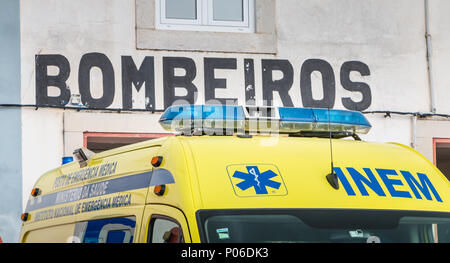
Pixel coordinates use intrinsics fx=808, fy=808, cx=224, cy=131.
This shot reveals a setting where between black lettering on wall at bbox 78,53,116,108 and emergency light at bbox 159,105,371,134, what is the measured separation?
4329 mm

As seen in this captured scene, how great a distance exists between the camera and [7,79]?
29.5 feet

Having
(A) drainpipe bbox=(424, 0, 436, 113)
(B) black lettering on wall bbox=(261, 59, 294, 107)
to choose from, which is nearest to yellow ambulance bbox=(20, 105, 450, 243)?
(B) black lettering on wall bbox=(261, 59, 294, 107)

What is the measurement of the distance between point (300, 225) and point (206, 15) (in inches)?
240

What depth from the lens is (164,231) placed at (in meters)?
4.09

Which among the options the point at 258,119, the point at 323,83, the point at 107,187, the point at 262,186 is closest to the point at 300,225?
the point at 262,186

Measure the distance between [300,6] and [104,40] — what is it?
245cm

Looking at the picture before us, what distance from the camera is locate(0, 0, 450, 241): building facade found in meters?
9.02

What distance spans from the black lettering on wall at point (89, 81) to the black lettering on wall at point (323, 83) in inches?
90.0

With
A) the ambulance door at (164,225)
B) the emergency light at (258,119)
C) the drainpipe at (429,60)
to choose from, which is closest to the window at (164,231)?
the ambulance door at (164,225)

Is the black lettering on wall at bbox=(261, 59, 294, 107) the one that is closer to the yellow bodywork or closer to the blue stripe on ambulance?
the blue stripe on ambulance

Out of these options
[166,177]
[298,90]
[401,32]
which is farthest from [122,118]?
[166,177]

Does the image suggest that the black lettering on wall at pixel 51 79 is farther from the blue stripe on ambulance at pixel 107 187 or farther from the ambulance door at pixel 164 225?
the ambulance door at pixel 164 225

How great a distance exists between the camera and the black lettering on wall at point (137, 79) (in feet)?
30.4

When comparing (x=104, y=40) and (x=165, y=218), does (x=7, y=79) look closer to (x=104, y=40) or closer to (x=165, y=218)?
(x=104, y=40)
